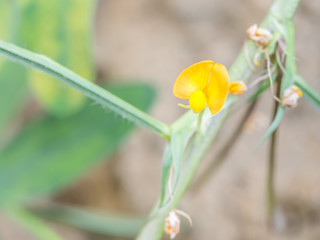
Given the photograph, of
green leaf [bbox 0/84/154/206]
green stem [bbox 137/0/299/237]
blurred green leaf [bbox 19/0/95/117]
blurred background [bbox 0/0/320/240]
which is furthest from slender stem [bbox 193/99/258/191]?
blurred green leaf [bbox 19/0/95/117]

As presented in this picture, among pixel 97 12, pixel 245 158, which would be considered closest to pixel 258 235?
pixel 245 158

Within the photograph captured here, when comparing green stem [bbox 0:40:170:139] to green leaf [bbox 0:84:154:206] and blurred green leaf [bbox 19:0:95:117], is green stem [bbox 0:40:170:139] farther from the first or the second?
green leaf [bbox 0:84:154:206]

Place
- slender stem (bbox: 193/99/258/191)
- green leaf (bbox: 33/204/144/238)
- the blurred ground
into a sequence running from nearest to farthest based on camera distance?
slender stem (bbox: 193/99/258/191) → the blurred ground → green leaf (bbox: 33/204/144/238)

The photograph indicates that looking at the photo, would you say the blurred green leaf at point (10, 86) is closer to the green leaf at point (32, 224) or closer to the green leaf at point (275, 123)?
the green leaf at point (32, 224)

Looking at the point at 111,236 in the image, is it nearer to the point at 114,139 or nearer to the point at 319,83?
the point at 114,139

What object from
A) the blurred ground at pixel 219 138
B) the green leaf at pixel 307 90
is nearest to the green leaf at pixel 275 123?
the green leaf at pixel 307 90

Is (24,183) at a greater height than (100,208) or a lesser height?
greater

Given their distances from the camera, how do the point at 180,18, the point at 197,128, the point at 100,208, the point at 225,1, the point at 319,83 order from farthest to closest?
the point at 100,208 → the point at 180,18 → the point at 225,1 → the point at 319,83 → the point at 197,128

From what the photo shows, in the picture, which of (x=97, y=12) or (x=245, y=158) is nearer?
(x=245, y=158)

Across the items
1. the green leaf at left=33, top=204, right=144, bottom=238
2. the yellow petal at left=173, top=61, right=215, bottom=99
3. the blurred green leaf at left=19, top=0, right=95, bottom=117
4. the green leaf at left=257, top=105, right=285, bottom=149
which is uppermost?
the blurred green leaf at left=19, top=0, right=95, bottom=117
